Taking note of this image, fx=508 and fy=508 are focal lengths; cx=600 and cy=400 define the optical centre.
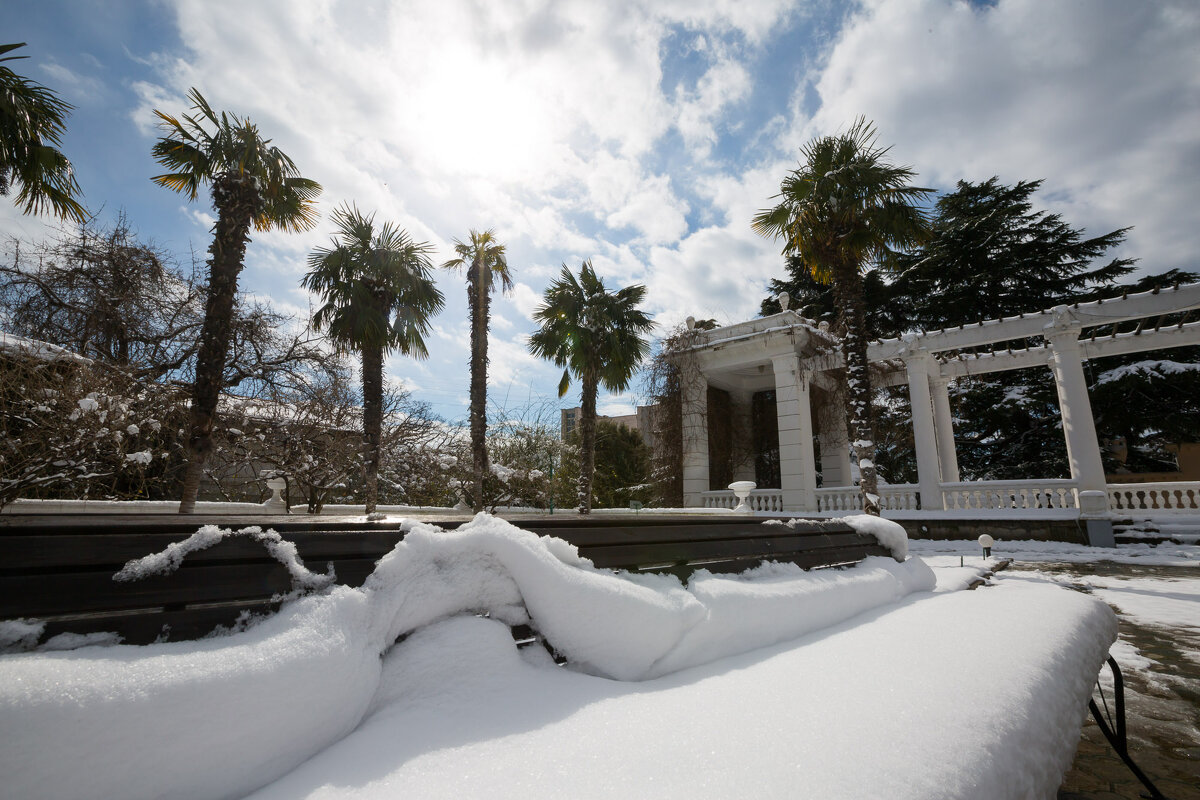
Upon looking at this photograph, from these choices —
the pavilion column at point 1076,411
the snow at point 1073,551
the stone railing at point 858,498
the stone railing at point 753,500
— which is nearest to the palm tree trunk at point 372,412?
the stone railing at point 753,500

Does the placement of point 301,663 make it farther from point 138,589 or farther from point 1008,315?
point 1008,315

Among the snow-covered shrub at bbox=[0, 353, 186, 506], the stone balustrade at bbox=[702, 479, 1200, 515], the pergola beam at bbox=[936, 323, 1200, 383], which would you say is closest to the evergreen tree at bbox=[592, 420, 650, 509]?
the stone balustrade at bbox=[702, 479, 1200, 515]

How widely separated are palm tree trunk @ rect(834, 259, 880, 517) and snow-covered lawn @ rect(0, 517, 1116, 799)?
650 centimetres

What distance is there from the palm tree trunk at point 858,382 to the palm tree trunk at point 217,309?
30.1ft

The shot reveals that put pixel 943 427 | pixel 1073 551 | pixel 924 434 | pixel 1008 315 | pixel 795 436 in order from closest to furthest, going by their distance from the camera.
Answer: pixel 1073 551 < pixel 924 434 < pixel 795 436 < pixel 943 427 < pixel 1008 315

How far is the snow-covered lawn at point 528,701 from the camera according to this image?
0.88 m

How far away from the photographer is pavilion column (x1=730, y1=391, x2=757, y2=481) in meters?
14.5

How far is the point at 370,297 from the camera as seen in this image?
1042cm

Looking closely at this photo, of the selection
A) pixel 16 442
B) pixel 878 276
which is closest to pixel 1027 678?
pixel 16 442

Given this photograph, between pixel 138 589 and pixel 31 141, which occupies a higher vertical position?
pixel 31 141

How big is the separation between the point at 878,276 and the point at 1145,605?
1722 centimetres

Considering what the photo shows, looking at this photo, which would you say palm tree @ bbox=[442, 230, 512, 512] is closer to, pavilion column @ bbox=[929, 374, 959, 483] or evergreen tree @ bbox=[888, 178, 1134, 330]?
pavilion column @ bbox=[929, 374, 959, 483]

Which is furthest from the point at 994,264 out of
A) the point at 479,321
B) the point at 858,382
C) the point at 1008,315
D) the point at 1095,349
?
the point at 479,321

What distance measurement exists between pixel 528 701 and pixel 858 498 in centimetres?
1214
